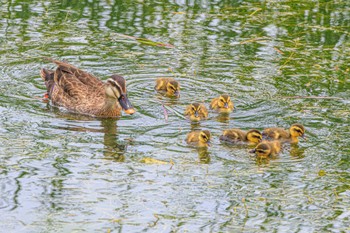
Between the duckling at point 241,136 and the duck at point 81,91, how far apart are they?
145 cm

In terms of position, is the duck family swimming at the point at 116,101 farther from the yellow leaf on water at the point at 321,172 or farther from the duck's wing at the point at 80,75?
the yellow leaf on water at the point at 321,172

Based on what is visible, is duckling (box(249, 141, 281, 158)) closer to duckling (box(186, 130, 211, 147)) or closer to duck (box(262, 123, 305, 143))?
duck (box(262, 123, 305, 143))

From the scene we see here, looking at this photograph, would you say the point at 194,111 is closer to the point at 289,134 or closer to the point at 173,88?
the point at 173,88

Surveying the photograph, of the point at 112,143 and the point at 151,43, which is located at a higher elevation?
the point at 151,43

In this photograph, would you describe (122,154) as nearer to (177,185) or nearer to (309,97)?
(177,185)

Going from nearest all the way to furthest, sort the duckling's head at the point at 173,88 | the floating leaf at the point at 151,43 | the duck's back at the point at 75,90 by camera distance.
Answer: the duck's back at the point at 75,90 → the duckling's head at the point at 173,88 → the floating leaf at the point at 151,43

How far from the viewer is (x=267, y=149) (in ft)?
29.0

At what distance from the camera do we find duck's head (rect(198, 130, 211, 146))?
30.0ft

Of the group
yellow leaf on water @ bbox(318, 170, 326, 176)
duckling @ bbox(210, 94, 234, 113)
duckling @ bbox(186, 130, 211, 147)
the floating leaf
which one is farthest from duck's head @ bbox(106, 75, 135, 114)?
yellow leaf on water @ bbox(318, 170, 326, 176)

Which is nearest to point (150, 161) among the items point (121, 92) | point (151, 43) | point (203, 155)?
point (203, 155)

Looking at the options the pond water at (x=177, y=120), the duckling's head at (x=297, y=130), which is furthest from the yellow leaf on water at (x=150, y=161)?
the duckling's head at (x=297, y=130)

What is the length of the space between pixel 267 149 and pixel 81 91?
2.93m

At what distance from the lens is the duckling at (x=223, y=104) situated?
10320 mm

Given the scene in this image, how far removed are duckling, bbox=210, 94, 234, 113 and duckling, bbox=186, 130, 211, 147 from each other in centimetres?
107
